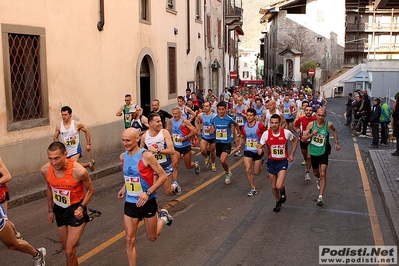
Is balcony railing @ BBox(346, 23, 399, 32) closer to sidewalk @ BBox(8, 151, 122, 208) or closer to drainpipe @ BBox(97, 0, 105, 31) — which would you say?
drainpipe @ BBox(97, 0, 105, 31)

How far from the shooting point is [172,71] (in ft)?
65.8

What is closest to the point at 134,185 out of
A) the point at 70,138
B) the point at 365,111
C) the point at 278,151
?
the point at 278,151

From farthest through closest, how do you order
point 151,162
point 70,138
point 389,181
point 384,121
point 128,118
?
point 384,121, point 128,118, point 389,181, point 70,138, point 151,162

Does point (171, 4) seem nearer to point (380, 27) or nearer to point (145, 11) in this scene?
point (145, 11)

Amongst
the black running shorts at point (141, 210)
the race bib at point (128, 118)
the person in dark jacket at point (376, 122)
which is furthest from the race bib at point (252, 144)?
the person in dark jacket at point (376, 122)

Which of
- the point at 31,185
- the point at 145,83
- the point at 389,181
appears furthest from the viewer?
the point at 145,83

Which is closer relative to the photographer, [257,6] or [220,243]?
[220,243]

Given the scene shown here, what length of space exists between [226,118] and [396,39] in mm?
60644

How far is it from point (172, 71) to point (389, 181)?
12006 millimetres

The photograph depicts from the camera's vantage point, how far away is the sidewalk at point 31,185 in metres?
8.87

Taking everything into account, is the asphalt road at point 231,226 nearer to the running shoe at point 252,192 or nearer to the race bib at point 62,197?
the running shoe at point 252,192

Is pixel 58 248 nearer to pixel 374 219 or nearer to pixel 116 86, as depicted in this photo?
pixel 374 219

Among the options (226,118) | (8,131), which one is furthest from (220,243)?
(8,131)

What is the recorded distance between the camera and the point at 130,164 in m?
5.37
